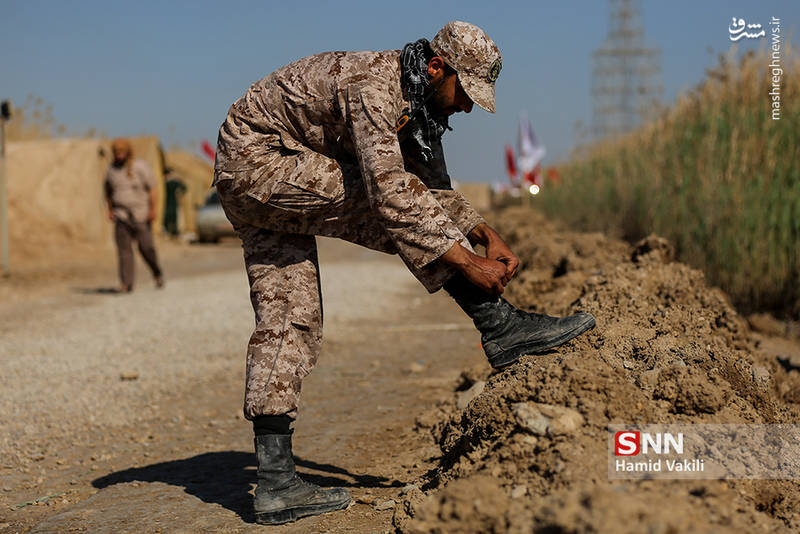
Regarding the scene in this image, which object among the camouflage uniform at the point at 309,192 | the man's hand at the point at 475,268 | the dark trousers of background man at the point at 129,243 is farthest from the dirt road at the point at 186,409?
→ the dark trousers of background man at the point at 129,243

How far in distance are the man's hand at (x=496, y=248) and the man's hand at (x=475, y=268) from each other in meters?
0.06

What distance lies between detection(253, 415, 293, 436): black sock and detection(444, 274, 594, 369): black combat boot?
0.70 meters

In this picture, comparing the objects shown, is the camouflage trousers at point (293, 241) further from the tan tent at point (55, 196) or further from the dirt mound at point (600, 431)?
the tan tent at point (55, 196)

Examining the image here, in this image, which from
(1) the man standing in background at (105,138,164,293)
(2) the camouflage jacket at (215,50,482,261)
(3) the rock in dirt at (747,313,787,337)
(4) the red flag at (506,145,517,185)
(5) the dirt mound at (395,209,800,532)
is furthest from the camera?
(4) the red flag at (506,145,517,185)

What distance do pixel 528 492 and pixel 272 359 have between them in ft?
3.54

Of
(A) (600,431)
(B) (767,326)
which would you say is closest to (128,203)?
(B) (767,326)

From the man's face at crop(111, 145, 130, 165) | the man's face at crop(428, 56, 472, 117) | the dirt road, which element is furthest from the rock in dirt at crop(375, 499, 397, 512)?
the man's face at crop(111, 145, 130, 165)

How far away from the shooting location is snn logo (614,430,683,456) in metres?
2.30

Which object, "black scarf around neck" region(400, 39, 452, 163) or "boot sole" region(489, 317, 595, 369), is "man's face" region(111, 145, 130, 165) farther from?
"boot sole" region(489, 317, 595, 369)

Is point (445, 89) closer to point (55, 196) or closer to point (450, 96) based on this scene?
point (450, 96)

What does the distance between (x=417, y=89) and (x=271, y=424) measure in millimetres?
1201

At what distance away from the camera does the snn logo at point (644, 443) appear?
2297 millimetres

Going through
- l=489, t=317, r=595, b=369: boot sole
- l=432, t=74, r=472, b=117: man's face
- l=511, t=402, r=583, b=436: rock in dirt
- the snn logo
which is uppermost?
l=432, t=74, r=472, b=117: man's face

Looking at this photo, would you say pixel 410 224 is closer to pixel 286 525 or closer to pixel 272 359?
pixel 272 359
